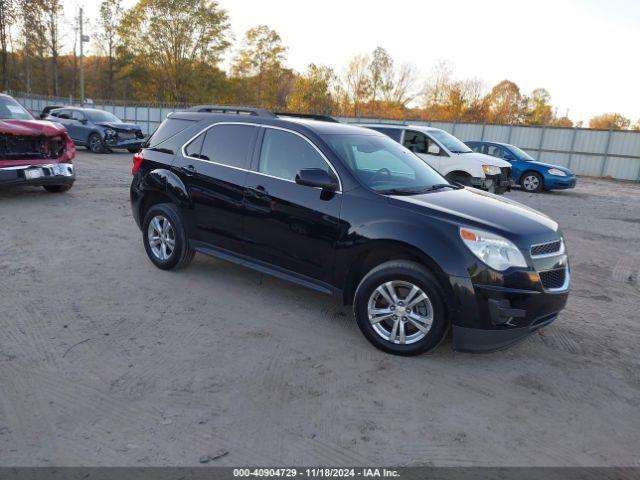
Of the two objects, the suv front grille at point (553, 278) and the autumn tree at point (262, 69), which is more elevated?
the autumn tree at point (262, 69)

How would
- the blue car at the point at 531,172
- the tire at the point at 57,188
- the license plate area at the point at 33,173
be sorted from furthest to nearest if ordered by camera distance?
the blue car at the point at 531,172 < the tire at the point at 57,188 < the license plate area at the point at 33,173

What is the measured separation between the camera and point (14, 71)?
51.1 meters

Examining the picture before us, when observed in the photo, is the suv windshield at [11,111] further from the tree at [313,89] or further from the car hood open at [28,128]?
the tree at [313,89]

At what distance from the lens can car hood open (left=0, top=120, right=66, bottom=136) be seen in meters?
8.08

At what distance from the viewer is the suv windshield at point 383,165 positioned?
4258 millimetres

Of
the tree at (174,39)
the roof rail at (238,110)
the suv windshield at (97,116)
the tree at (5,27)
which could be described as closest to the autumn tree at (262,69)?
the tree at (174,39)

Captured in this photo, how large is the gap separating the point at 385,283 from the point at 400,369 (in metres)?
0.66

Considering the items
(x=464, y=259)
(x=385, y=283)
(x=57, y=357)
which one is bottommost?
(x=57, y=357)

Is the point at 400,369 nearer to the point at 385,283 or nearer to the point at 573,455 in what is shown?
the point at 385,283

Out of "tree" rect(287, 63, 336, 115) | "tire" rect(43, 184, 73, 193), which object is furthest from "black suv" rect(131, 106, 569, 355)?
"tree" rect(287, 63, 336, 115)

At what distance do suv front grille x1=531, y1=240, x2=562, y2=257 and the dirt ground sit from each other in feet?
2.93

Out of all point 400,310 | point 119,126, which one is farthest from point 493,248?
point 119,126

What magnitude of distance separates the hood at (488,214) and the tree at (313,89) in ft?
153

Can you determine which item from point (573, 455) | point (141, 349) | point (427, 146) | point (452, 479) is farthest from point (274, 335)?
point (427, 146)
